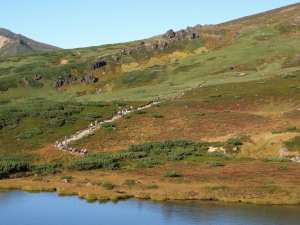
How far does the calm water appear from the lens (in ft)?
120

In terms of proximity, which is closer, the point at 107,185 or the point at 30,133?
the point at 107,185

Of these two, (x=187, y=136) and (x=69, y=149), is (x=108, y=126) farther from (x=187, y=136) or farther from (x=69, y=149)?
(x=187, y=136)

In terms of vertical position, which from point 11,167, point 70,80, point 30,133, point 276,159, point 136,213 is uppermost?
point 70,80

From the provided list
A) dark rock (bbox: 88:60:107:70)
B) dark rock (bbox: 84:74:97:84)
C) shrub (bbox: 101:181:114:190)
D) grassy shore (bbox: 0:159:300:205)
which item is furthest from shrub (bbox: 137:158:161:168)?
dark rock (bbox: 88:60:107:70)

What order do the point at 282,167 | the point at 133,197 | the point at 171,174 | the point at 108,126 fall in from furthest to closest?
the point at 108,126 < the point at 282,167 < the point at 171,174 < the point at 133,197

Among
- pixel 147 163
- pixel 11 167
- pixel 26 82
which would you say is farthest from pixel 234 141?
pixel 26 82

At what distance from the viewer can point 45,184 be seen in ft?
169

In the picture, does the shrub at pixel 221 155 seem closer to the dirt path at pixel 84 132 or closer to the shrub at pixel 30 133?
the dirt path at pixel 84 132

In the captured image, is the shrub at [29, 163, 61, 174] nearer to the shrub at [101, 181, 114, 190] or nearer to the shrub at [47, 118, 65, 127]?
the shrub at [101, 181, 114, 190]

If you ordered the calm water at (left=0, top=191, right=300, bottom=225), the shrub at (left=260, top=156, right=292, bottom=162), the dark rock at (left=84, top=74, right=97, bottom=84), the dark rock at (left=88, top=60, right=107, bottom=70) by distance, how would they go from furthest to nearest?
the dark rock at (left=88, top=60, right=107, bottom=70), the dark rock at (left=84, top=74, right=97, bottom=84), the shrub at (left=260, top=156, right=292, bottom=162), the calm water at (left=0, top=191, right=300, bottom=225)

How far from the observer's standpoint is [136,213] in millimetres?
39094

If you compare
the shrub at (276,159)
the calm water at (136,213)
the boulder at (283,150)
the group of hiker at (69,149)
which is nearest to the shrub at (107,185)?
the calm water at (136,213)

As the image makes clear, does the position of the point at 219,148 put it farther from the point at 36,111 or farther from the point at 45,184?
the point at 36,111

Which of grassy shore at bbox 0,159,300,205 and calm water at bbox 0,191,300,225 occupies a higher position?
grassy shore at bbox 0,159,300,205
